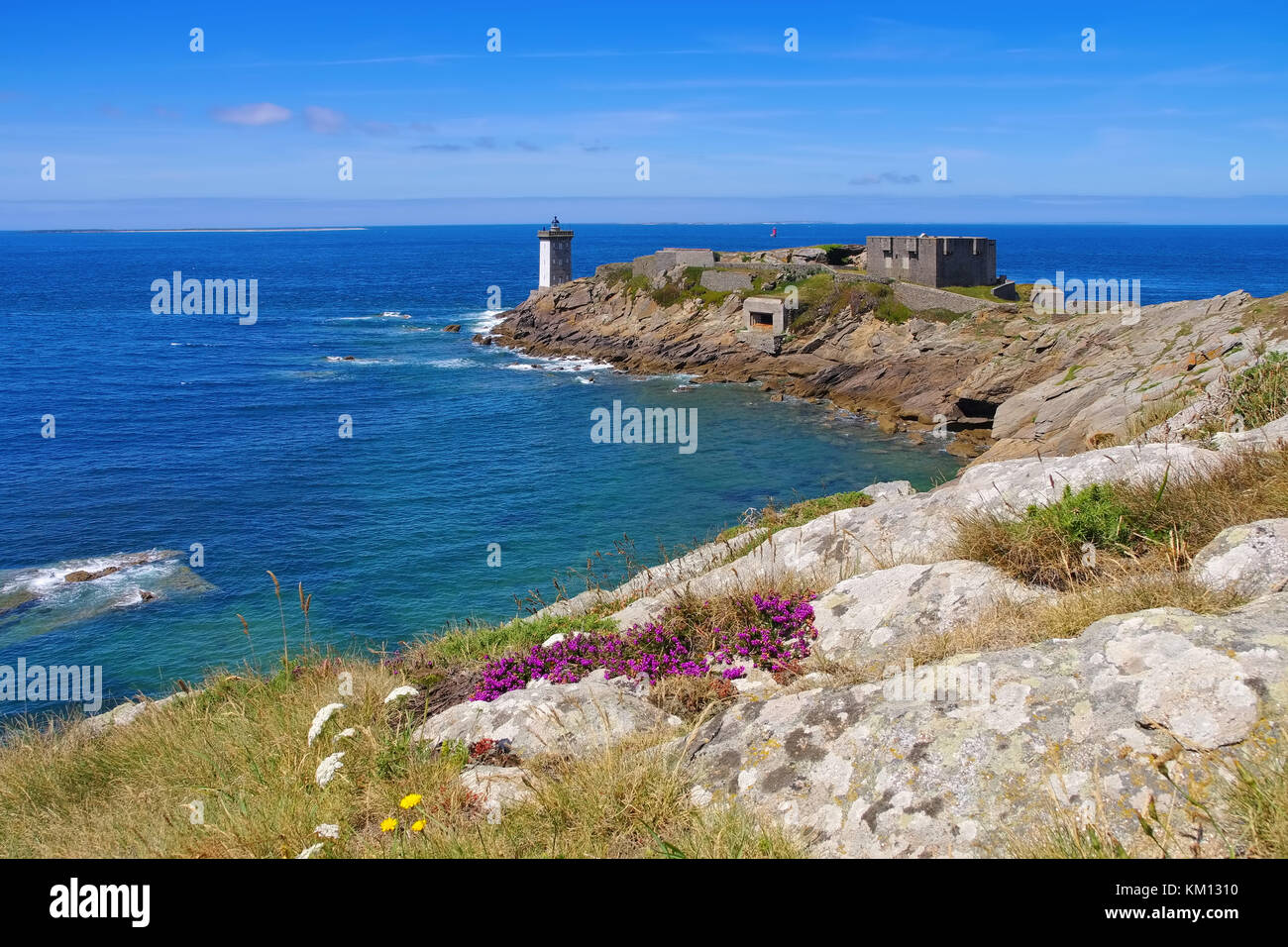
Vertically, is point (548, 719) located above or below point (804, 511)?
below

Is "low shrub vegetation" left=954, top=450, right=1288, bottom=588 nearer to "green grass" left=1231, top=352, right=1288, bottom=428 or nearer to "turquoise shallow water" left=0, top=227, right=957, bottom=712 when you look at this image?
"green grass" left=1231, top=352, right=1288, bottom=428

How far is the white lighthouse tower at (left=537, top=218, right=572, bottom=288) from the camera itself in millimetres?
77312

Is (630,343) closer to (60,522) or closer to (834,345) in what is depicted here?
(834,345)

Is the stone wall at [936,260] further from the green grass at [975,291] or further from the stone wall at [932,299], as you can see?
the stone wall at [932,299]

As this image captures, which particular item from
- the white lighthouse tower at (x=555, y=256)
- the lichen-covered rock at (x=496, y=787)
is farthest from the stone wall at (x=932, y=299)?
the lichen-covered rock at (x=496, y=787)

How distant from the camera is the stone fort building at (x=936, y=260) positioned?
54.9m

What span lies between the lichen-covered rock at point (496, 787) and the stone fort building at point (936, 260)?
54.6 meters

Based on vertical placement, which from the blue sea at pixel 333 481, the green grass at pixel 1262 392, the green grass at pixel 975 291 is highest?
the green grass at pixel 975 291

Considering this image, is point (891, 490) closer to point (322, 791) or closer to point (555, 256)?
point (322, 791)

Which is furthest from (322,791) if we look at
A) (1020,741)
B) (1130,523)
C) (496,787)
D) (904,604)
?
(1130,523)

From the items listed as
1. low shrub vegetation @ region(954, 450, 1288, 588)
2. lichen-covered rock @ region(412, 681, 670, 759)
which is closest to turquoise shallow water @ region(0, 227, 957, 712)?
lichen-covered rock @ region(412, 681, 670, 759)

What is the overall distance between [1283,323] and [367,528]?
95.3 ft

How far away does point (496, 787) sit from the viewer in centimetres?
505

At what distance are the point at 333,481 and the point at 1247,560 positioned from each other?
33.9 meters
